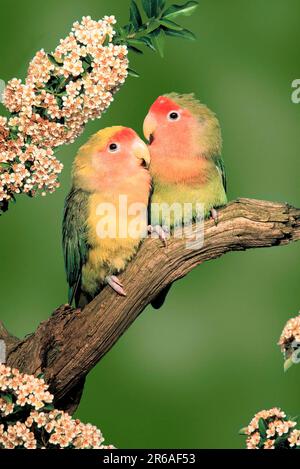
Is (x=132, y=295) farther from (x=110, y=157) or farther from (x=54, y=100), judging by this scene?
(x=54, y=100)

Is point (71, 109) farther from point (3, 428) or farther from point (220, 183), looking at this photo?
point (3, 428)

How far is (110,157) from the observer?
3.86m

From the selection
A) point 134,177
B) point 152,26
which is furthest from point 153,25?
point 134,177

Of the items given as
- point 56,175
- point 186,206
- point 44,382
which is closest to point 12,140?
point 56,175

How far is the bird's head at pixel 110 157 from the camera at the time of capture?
3824 mm

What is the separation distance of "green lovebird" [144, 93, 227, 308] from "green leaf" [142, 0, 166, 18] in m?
0.52

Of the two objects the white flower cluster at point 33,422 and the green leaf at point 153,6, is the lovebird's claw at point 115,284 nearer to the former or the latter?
the white flower cluster at point 33,422

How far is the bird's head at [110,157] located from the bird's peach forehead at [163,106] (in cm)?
24

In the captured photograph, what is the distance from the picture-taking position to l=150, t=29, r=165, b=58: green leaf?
355 cm

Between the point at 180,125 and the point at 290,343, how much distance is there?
138 cm

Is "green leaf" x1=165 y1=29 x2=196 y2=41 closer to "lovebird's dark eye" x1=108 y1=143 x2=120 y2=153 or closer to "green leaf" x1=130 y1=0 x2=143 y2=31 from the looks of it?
"green leaf" x1=130 y1=0 x2=143 y2=31

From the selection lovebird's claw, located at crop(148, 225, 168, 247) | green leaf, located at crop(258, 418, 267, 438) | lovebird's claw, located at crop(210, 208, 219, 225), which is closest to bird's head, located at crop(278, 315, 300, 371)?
green leaf, located at crop(258, 418, 267, 438)

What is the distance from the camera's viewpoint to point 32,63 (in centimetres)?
372

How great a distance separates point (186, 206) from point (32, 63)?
118cm
